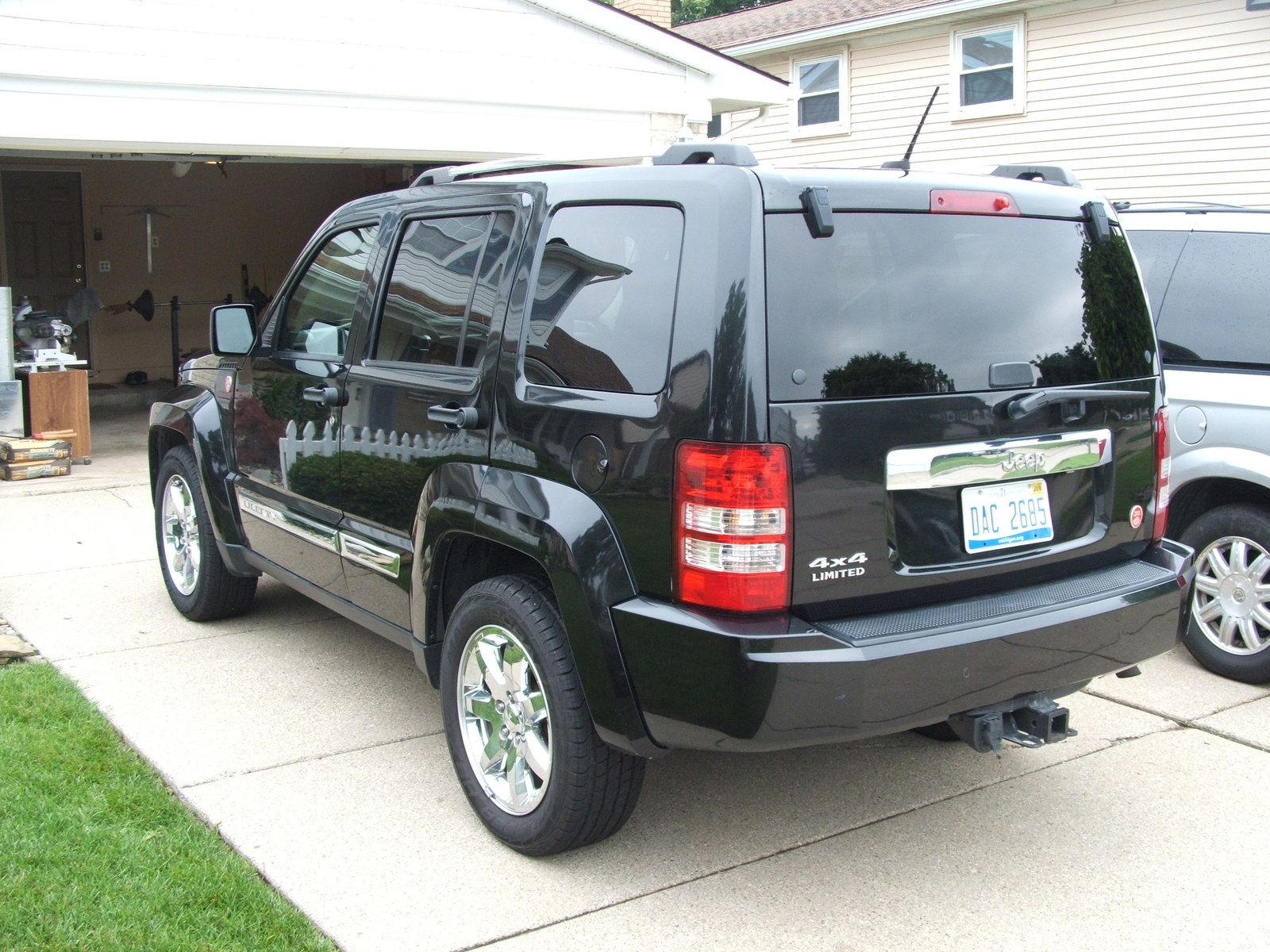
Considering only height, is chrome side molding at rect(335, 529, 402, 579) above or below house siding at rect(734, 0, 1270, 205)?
below

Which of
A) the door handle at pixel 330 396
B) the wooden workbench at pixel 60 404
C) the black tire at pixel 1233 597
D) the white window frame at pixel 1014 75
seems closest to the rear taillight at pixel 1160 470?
the black tire at pixel 1233 597

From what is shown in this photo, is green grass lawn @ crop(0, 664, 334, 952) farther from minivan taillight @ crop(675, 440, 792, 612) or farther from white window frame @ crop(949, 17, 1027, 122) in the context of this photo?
white window frame @ crop(949, 17, 1027, 122)

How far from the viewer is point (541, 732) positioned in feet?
11.1

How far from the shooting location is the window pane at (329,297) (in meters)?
4.37

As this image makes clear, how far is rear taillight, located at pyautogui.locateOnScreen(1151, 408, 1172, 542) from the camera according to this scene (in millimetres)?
3588

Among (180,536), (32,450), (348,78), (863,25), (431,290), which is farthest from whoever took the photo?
(863,25)

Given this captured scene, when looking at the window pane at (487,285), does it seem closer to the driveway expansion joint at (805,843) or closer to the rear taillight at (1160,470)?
the driveway expansion joint at (805,843)

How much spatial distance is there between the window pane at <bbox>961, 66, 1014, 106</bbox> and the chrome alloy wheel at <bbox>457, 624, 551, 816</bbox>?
1530cm

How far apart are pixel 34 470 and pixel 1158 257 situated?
841 centimetres

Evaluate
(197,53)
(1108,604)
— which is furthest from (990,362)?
(197,53)

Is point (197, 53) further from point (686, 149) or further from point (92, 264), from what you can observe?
point (686, 149)

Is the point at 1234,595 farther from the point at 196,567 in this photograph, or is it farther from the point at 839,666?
the point at 196,567

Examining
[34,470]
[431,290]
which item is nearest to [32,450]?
[34,470]

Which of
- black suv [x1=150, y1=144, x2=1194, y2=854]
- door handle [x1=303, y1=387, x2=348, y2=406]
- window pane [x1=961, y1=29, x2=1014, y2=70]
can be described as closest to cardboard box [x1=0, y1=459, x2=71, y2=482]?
door handle [x1=303, y1=387, x2=348, y2=406]
